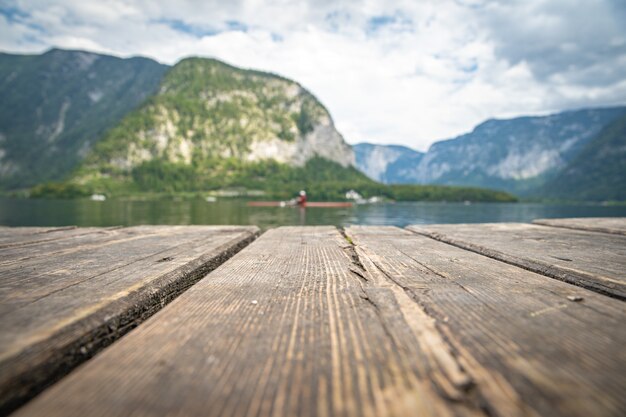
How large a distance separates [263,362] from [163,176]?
188m

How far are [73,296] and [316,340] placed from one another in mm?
1306

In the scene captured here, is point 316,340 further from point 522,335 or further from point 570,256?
point 570,256

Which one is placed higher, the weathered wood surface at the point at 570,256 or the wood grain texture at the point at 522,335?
the weathered wood surface at the point at 570,256

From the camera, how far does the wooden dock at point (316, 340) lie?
92cm

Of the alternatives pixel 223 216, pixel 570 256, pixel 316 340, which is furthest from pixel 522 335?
pixel 223 216

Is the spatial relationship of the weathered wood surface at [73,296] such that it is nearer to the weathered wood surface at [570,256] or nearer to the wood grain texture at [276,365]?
the wood grain texture at [276,365]

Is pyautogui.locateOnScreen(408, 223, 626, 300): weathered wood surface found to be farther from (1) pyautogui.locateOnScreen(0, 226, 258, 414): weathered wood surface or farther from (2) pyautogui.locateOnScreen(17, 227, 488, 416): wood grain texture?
(1) pyautogui.locateOnScreen(0, 226, 258, 414): weathered wood surface

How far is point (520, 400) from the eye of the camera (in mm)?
899

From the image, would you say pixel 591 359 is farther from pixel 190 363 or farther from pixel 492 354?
pixel 190 363

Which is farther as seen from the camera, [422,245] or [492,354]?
[422,245]

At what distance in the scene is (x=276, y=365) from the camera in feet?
3.55

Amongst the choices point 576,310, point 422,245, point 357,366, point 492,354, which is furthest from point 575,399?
point 422,245

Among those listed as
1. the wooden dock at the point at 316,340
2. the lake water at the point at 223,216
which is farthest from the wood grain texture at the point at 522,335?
the lake water at the point at 223,216

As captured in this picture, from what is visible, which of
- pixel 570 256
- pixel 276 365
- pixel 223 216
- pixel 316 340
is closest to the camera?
pixel 276 365
